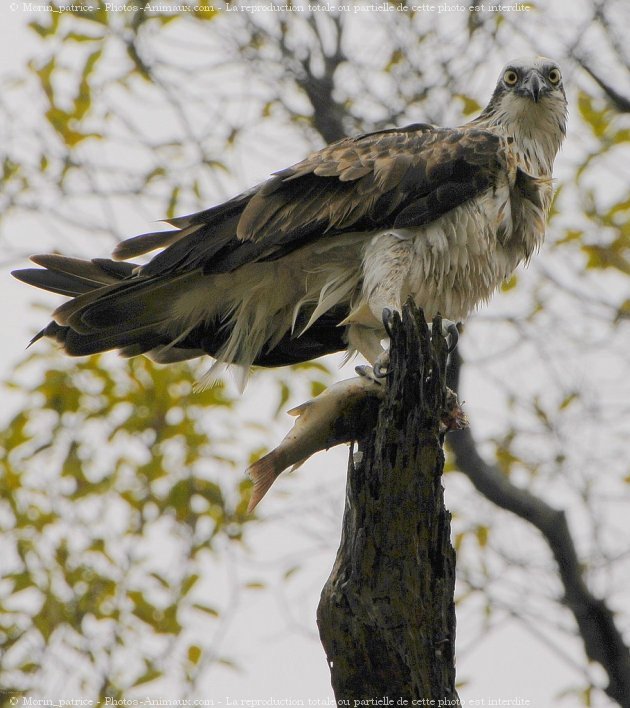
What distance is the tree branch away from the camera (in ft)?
26.6

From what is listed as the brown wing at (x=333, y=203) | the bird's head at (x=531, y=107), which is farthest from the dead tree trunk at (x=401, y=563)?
the bird's head at (x=531, y=107)

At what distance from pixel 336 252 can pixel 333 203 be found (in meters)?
0.26

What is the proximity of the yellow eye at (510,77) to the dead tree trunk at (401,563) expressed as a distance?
2.64 m

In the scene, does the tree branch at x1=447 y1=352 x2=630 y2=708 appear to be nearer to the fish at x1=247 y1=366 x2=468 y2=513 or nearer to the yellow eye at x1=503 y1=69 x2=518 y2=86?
the yellow eye at x1=503 y1=69 x2=518 y2=86

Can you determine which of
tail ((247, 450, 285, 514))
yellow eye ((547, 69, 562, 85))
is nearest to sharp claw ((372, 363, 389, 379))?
tail ((247, 450, 285, 514))

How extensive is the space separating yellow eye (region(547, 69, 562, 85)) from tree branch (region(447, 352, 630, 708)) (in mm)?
2361

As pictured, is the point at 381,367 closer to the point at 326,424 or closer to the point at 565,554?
the point at 326,424

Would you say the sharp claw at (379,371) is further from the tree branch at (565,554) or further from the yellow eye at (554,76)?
the tree branch at (565,554)

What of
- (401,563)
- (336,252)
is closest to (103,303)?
(336,252)

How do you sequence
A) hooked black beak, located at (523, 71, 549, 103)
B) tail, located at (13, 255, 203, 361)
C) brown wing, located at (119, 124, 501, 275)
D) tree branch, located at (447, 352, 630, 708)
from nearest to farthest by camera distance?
brown wing, located at (119, 124, 501, 275) → tail, located at (13, 255, 203, 361) → hooked black beak, located at (523, 71, 549, 103) → tree branch, located at (447, 352, 630, 708)

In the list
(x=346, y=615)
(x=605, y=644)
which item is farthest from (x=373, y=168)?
(x=605, y=644)

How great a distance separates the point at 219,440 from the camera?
7629 millimetres

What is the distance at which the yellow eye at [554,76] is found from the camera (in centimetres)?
625

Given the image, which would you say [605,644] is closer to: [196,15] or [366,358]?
[366,358]
